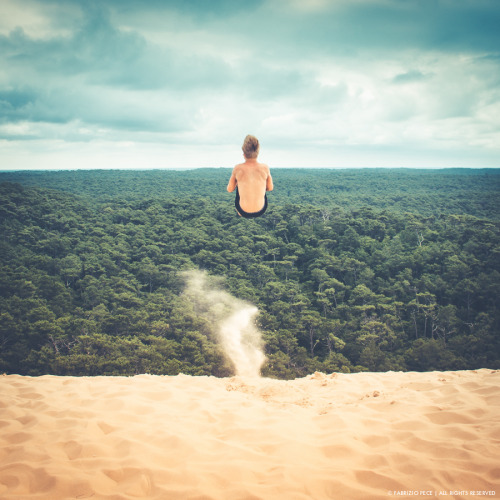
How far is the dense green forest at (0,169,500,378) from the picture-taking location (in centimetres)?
2131

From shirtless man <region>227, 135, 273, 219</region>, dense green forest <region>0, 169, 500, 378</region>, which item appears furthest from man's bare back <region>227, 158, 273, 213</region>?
dense green forest <region>0, 169, 500, 378</region>

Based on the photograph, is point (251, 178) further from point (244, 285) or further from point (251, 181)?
point (244, 285)

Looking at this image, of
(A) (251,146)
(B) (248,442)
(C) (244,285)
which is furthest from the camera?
(C) (244,285)

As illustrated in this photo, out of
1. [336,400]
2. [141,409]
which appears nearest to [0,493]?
[141,409]

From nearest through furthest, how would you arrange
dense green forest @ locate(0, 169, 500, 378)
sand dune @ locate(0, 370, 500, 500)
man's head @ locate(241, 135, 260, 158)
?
1. sand dune @ locate(0, 370, 500, 500)
2. man's head @ locate(241, 135, 260, 158)
3. dense green forest @ locate(0, 169, 500, 378)

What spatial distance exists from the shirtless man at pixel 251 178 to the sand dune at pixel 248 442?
2936mm

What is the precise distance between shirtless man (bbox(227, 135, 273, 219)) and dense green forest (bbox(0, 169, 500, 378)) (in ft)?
47.0

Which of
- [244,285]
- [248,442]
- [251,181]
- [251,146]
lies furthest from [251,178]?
[244,285]

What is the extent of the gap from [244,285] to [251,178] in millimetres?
29320

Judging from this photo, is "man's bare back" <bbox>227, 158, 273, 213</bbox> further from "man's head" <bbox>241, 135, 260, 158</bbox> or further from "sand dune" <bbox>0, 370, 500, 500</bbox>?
"sand dune" <bbox>0, 370, 500, 500</bbox>

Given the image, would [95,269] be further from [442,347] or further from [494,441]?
[494,441]

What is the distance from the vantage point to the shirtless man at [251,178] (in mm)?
4492

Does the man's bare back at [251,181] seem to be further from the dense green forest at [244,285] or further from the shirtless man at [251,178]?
the dense green forest at [244,285]

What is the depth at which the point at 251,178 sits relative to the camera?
4570 millimetres
